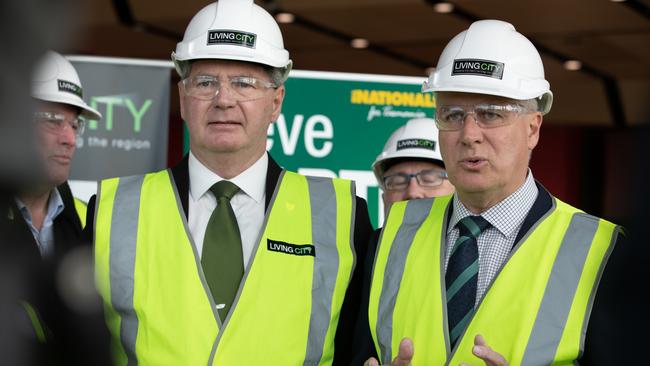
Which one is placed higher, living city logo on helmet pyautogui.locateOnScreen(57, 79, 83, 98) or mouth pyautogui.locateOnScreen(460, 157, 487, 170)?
living city logo on helmet pyautogui.locateOnScreen(57, 79, 83, 98)

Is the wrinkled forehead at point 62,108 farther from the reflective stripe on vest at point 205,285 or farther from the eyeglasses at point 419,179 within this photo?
the eyeglasses at point 419,179

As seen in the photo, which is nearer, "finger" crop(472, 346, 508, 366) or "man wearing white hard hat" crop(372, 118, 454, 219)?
"finger" crop(472, 346, 508, 366)

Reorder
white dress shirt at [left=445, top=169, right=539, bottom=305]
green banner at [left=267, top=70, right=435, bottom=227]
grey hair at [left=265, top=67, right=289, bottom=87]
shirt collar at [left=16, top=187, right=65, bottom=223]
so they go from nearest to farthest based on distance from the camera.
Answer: white dress shirt at [left=445, top=169, right=539, bottom=305], grey hair at [left=265, top=67, right=289, bottom=87], shirt collar at [left=16, top=187, right=65, bottom=223], green banner at [left=267, top=70, right=435, bottom=227]

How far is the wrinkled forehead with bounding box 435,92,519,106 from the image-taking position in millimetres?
3074

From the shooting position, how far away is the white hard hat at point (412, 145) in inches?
198

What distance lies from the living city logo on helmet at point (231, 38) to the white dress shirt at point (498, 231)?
3.04ft

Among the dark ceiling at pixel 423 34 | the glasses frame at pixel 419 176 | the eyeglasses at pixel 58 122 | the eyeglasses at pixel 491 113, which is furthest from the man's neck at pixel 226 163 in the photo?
the dark ceiling at pixel 423 34

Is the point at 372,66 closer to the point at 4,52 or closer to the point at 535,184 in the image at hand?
the point at 535,184

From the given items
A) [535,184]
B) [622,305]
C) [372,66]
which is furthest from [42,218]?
[372,66]

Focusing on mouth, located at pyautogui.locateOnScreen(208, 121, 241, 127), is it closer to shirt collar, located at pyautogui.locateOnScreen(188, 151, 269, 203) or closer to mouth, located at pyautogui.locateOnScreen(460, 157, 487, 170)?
shirt collar, located at pyautogui.locateOnScreen(188, 151, 269, 203)

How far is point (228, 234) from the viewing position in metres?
3.28

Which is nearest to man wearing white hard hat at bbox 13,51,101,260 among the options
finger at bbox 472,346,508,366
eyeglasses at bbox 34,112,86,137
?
eyeglasses at bbox 34,112,86,137

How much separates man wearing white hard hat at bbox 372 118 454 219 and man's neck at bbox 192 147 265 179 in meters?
1.51

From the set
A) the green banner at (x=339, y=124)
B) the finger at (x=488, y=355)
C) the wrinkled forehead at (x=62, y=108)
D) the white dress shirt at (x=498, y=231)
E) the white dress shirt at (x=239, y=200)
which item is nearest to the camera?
the finger at (x=488, y=355)
